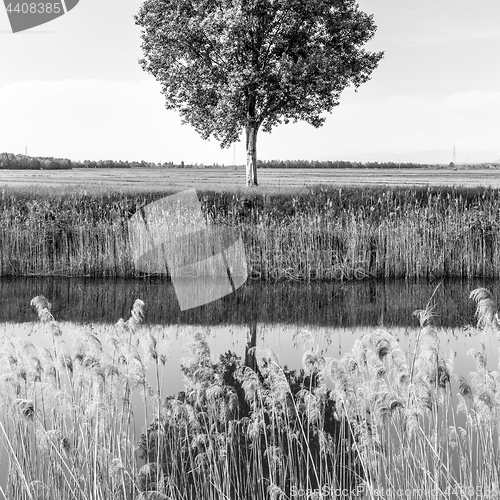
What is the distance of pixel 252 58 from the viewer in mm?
26562

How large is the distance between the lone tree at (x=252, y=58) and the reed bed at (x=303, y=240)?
9.19 meters

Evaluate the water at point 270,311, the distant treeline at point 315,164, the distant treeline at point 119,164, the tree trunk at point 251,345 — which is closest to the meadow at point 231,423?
the water at point 270,311

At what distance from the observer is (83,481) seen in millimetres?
5102

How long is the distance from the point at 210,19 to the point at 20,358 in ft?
73.4

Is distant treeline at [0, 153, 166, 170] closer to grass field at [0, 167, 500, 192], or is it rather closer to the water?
grass field at [0, 167, 500, 192]

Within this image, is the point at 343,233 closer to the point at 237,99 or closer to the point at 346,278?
the point at 346,278

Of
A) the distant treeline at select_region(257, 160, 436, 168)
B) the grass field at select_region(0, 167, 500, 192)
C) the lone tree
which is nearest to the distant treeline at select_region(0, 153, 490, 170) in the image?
the distant treeline at select_region(257, 160, 436, 168)

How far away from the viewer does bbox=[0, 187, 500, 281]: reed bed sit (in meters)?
16.3

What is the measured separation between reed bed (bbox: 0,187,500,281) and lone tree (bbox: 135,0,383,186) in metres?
9.19

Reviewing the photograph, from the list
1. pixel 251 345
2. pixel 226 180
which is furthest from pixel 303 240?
pixel 226 180

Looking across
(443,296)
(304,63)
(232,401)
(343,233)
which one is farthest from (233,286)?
(304,63)

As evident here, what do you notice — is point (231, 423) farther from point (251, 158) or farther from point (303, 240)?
point (251, 158)

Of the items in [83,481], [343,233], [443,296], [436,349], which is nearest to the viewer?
[436,349]

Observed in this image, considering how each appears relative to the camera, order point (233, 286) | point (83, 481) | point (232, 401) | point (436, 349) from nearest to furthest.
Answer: point (436, 349) < point (83, 481) < point (232, 401) < point (233, 286)
